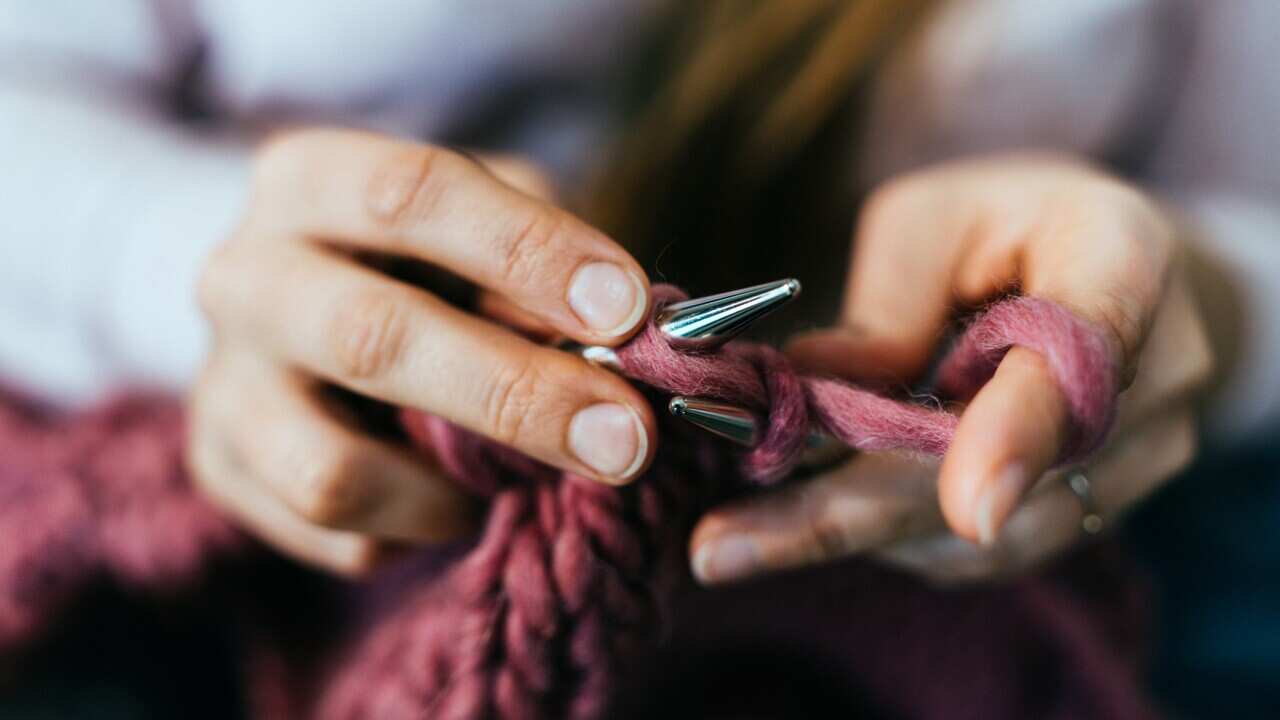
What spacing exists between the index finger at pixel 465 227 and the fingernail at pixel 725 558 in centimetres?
15

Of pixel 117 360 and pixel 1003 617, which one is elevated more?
pixel 1003 617

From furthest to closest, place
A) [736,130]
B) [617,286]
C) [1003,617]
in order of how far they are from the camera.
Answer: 1. [736,130]
2. [1003,617]
3. [617,286]

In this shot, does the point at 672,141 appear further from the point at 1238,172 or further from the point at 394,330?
the point at 1238,172

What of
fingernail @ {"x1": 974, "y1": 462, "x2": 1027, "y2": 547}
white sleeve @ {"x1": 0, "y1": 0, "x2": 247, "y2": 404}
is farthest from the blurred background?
fingernail @ {"x1": 974, "y1": 462, "x2": 1027, "y2": 547}

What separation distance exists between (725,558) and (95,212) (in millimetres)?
696

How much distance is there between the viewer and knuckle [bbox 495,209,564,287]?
44cm

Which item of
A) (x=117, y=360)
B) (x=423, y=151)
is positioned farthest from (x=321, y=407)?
(x=117, y=360)

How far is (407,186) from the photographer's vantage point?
18.8 inches

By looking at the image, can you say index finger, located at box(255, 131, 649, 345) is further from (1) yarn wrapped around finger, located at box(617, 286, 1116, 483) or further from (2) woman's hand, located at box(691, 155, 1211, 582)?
(2) woman's hand, located at box(691, 155, 1211, 582)

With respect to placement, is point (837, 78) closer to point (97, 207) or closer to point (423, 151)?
point (423, 151)

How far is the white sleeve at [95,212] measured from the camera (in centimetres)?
77

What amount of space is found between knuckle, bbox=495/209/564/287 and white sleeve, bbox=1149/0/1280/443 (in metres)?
0.67

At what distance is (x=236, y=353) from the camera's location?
1.94 feet

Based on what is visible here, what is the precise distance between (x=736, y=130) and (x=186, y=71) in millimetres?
602
